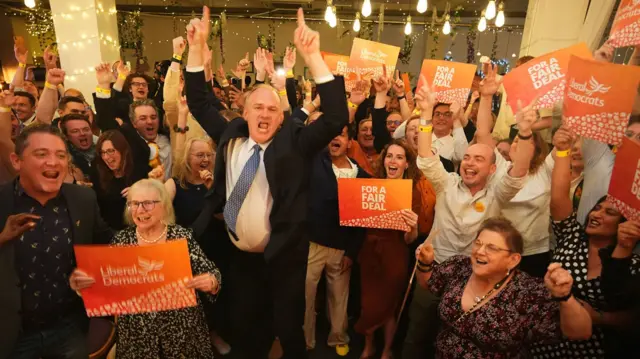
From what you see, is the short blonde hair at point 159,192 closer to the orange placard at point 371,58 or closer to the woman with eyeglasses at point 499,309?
the woman with eyeglasses at point 499,309

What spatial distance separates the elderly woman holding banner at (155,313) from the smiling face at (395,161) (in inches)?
54.6

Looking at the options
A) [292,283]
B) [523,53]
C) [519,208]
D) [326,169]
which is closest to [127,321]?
[292,283]

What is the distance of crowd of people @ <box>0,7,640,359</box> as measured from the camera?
1817 millimetres

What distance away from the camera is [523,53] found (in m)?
5.45

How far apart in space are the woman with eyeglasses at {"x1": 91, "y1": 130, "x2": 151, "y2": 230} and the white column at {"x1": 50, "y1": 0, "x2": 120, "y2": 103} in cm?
354

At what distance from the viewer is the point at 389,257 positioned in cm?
282

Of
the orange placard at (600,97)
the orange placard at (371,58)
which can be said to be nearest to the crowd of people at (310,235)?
the orange placard at (600,97)

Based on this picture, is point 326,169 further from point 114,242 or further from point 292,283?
point 114,242

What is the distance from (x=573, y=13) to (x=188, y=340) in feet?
17.8

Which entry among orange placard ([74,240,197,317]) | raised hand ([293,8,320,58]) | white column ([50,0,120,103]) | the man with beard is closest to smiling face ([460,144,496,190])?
the man with beard

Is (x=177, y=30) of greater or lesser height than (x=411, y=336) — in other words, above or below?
above

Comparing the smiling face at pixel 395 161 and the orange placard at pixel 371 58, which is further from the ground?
the orange placard at pixel 371 58

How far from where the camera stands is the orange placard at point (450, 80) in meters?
3.66

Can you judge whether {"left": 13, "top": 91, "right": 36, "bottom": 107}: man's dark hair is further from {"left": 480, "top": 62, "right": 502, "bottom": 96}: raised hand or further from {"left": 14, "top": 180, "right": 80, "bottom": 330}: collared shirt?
{"left": 480, "top": 62, "right": 502, "bottom": 96}: raised hand
